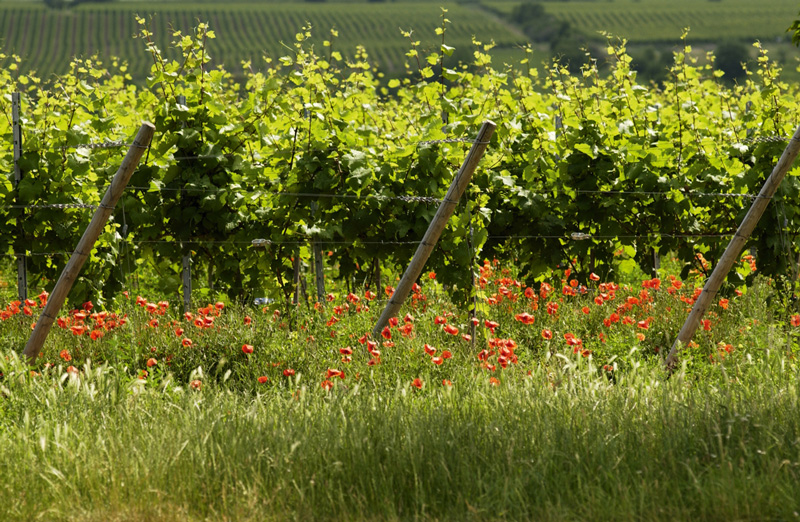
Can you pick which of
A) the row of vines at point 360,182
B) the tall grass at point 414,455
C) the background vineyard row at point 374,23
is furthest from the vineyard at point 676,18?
the tall grass at point 414,455

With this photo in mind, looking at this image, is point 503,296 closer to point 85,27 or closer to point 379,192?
point 379,192

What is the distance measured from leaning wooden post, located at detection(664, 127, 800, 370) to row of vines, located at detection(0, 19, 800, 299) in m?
0.53

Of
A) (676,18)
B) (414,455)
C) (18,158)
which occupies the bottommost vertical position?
(414,455)

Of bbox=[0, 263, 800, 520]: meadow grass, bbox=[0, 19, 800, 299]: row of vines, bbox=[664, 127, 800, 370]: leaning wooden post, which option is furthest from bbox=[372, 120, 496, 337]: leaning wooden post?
bbox=[664, 127, 800, 370]: leaning wooden post

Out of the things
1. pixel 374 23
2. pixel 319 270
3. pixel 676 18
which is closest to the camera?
pixel 319 270

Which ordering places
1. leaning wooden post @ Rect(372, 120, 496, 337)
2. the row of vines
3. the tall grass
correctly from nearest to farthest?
the tall grass, leaning wooden post @ Rect(372, 120, 496, 337), the row of vines

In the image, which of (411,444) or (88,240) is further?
(88,240)

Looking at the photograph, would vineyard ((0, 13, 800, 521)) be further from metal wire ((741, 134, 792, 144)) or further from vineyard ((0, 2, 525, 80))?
vineyard ((0, 2, 525, 80))

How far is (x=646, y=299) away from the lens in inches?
226

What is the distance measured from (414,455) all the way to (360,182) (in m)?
2.55

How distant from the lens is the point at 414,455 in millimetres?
3197

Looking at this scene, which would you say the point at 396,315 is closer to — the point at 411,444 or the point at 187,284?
the point at 411,444

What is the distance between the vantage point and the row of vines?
5559 mm

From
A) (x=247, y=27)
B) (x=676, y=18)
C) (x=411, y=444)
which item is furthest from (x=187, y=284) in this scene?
(x=676, y=18)
